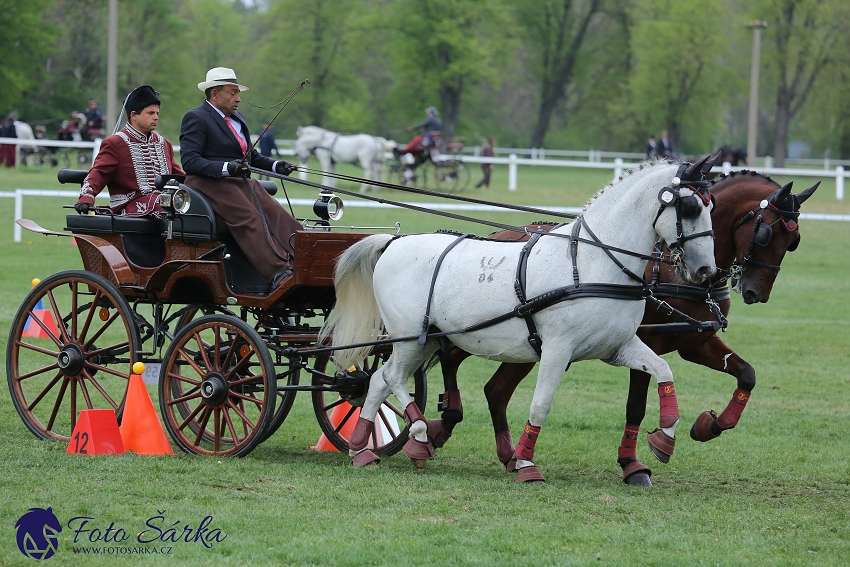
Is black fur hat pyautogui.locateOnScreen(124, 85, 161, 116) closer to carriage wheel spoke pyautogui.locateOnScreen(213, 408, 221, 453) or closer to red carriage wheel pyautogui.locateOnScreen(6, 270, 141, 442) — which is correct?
red carriage wheel pyautogui.locateOnScreen(6, 270, 141, 442)

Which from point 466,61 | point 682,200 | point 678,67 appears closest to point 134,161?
point 682,200

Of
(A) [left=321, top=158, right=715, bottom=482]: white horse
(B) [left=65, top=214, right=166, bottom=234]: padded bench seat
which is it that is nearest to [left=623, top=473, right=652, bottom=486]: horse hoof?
(A) [left=321, top=158, right=715, bottom=482]: white horse

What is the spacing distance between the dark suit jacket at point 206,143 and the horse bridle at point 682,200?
9.10 ft

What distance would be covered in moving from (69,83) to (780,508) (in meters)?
47.9

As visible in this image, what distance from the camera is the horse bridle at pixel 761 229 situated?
7051mm

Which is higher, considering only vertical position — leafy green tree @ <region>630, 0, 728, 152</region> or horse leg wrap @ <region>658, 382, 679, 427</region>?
leafy green tree @ <region>630, 0, 728, 152</region>

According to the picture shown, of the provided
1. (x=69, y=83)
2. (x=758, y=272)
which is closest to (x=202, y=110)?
(x=758, y=272)

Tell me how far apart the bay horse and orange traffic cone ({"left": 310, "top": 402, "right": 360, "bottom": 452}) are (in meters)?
0.79

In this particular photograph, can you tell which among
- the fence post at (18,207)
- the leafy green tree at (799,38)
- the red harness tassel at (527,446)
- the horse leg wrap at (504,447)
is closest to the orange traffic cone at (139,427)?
the horse leg wrap at (504,447)

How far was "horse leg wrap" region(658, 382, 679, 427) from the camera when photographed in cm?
636

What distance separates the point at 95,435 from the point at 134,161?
193 centimetres

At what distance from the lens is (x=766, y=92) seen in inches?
2339

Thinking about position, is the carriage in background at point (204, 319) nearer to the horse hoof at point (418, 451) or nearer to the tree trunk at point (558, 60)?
the horse hoof at point (418, 451)

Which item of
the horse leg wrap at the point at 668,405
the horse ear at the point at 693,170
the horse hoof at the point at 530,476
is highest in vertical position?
the horse ear at the point at 693,170
